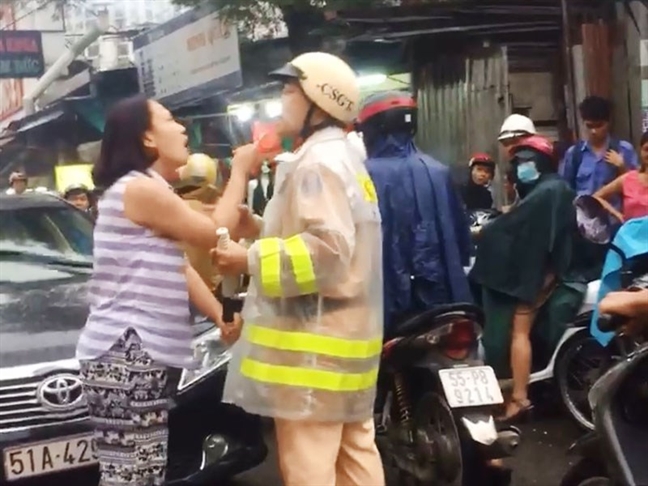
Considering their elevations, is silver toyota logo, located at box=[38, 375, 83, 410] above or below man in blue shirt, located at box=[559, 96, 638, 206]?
below

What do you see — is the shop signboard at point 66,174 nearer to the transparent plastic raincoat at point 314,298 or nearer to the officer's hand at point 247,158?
A: the officer's hand at point 247,158

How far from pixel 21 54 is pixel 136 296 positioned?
9620 mm

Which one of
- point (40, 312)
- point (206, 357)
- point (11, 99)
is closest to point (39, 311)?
point (40, 312)

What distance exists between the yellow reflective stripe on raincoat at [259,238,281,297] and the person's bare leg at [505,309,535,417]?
2605 mm

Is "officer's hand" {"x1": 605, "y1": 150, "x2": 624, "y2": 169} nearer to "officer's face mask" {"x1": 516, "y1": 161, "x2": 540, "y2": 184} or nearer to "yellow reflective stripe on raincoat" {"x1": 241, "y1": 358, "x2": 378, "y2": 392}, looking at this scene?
"officer's face mask" {"x1": 516, "y1": 161, "x2": 540, "y2": 184}

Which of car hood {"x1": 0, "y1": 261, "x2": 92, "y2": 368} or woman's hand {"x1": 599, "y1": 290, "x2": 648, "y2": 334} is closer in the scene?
woman's hand {"x1": 599, "y1": 290, "x2": 648, "y2": 334}

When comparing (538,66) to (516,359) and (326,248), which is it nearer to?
(516,359)

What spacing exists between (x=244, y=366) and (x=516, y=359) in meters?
2.46

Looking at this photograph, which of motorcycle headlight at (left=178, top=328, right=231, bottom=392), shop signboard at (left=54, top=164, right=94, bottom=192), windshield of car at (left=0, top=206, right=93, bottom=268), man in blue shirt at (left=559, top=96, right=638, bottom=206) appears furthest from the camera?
shop signboard at (left=54, top=164, right=94, bottom=192)

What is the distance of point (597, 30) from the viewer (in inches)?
350

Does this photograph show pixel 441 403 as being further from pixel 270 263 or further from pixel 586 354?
pixel 586 354

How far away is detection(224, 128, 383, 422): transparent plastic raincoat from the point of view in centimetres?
309

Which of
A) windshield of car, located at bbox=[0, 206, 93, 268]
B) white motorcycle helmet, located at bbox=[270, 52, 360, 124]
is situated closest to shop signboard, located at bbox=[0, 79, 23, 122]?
windshield of car, located at bbox=[0, 206, 93, 268]

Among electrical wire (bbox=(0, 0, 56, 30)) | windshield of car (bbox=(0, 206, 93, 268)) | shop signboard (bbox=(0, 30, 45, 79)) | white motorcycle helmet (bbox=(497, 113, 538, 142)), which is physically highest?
electrical wire (bbox=(0, 0, 56, 30))
